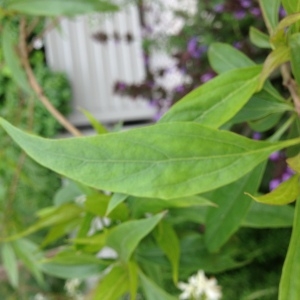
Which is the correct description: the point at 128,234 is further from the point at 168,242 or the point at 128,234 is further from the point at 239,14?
the point at 239,14

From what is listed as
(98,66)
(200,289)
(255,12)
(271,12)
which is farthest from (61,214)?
(98,66)

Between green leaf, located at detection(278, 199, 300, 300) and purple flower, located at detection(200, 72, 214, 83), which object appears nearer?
green leaf, located at detection(278, 199, 300, 300)

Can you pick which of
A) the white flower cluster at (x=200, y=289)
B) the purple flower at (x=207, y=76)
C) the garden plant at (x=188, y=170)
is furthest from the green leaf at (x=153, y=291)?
the purple flower at (x=207, y=76)

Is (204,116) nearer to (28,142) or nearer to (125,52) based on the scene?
(28,142)

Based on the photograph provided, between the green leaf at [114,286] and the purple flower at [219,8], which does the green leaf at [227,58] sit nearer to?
the green leaf at [114,286]

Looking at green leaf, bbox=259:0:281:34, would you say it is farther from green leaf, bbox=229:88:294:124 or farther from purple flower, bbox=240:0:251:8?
purple flower, bbox=240:0:251:8

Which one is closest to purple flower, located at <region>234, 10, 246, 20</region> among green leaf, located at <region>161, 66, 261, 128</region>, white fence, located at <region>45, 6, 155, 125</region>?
green leaf, located at <region>161, 66, 261, 128</region>

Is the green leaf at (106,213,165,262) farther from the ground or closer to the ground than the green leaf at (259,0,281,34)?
closer to the ground
